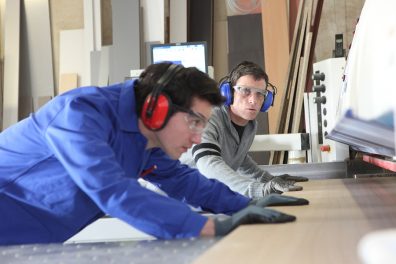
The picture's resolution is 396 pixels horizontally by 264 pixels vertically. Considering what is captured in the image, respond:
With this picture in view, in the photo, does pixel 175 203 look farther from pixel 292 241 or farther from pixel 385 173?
pixel 385 173

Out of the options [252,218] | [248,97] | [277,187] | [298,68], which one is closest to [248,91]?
[248,97]

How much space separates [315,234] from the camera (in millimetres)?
1123

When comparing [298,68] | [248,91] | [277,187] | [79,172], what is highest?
[298,68]

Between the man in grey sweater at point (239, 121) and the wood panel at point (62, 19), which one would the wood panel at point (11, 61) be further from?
the man in grey sweater at point (239, 121)

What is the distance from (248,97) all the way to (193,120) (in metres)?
1.30

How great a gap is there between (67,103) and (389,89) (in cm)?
77

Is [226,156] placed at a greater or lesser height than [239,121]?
lesser

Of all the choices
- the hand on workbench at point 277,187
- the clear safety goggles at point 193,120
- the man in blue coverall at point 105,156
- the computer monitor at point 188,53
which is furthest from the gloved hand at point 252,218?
the computer monitor at point 188,53

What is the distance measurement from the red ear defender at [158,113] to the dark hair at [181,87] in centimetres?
3

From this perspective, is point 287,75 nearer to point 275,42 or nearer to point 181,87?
point 275,42

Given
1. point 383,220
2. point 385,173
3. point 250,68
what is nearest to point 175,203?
point 383,220

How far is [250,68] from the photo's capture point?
2748 millimetres

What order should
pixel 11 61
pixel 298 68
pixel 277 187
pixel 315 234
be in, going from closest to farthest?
pixel 315 234, pixel 277 187, pixel 298 68, pixel 11 61

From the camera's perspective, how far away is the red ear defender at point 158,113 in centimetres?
141
